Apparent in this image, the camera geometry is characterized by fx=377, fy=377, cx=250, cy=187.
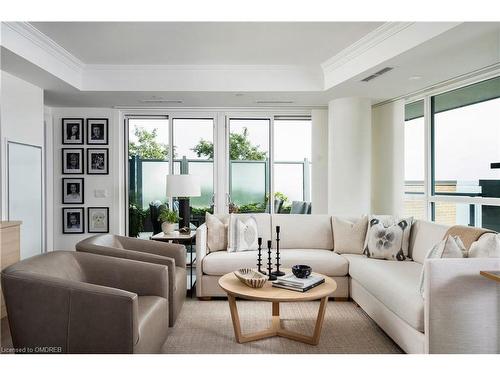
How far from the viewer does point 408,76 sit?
13.3ft

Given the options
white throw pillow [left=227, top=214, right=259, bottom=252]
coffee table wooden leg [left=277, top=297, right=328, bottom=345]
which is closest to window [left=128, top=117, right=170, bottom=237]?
white throw pillow [left=227, top=214, right=259, bottom=252]

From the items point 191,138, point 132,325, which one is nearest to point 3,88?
point 191,138

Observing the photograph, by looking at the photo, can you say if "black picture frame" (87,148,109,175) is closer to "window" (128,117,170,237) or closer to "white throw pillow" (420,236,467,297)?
"window" (128,117,170,237)

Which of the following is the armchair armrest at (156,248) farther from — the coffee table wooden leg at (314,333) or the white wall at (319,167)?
the white wall at (319,167)

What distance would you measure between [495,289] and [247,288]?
1603mm

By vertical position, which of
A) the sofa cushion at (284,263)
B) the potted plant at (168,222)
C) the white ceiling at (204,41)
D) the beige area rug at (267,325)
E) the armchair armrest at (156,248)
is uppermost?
the white ceiling at (204,41)

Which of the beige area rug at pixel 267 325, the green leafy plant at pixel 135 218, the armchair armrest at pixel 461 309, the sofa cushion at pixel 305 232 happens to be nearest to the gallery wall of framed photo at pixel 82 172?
the green leafy plant at pixel 135 218

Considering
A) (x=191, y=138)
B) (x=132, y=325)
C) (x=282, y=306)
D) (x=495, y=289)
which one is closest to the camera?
(x=132, y=325)

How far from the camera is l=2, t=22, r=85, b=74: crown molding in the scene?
325 cm

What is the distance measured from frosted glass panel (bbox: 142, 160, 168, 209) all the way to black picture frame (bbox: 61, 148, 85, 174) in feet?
2.97

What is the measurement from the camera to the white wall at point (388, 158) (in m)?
5.10

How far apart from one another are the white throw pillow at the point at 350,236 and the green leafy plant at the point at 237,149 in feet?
6.34

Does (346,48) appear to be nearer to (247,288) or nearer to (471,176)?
(471,176)

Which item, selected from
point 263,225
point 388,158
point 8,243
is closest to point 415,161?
point 388,158
